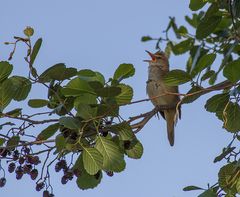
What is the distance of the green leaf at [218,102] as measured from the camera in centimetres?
320

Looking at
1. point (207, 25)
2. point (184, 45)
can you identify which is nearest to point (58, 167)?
point (207, 25)

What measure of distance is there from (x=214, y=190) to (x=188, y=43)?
214 centimetres

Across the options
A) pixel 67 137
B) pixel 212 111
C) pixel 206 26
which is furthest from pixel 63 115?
pixel 206 26

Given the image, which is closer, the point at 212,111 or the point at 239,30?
the point at 212,111

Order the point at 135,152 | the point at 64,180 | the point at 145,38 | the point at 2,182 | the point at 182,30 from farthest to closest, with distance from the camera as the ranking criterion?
1. the point at 145,38
2. the point at 182,30
3. the point at 135,152
4. the point at 2,182
5. the point at 64,180

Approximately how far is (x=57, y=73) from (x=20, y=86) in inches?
8.6

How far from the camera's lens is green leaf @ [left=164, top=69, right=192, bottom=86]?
121 inches

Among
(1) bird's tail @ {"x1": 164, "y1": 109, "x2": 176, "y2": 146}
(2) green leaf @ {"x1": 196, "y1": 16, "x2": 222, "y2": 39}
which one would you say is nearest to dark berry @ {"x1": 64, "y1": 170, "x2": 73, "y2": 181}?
(2) green leaf @ {"x1": 196, "y1": 16, "x2": 222, "y2": 39}

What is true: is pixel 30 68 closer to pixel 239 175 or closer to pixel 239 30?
pixel 239 175

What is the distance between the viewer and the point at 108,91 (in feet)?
9.68

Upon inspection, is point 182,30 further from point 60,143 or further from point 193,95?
point 60,143

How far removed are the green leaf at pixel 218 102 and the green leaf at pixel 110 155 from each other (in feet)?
1.99

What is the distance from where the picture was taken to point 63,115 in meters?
3.15

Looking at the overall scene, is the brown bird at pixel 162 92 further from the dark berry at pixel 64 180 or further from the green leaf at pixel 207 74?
the dark berry at pixel 64 180
